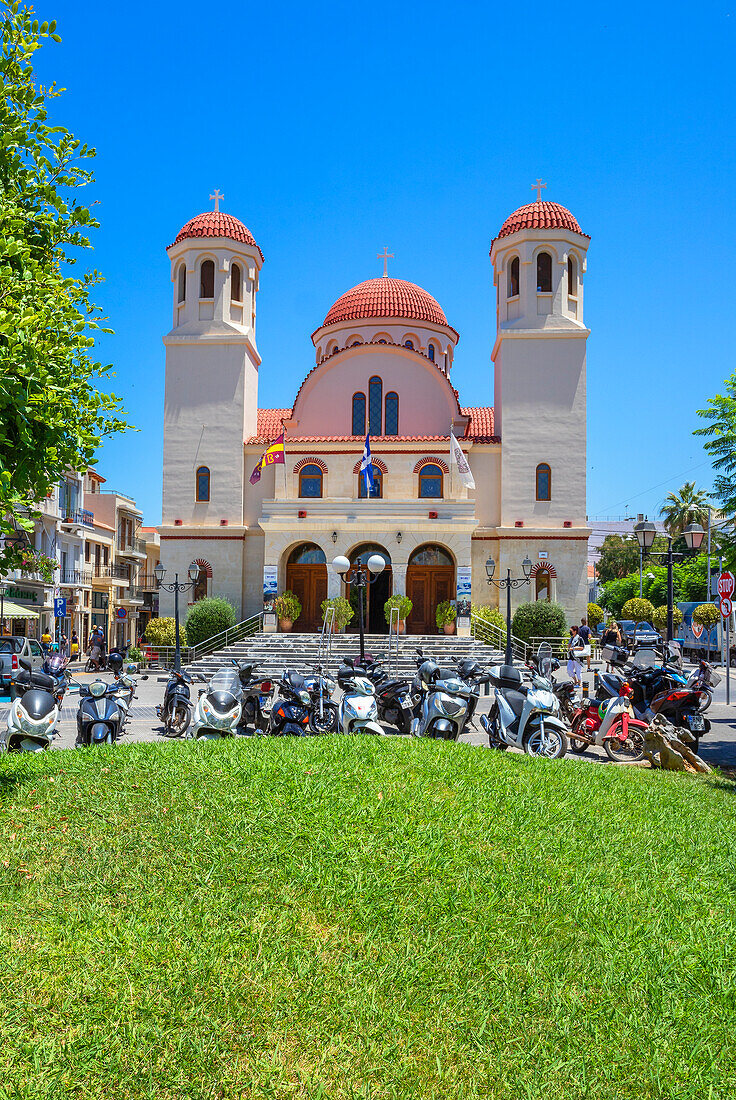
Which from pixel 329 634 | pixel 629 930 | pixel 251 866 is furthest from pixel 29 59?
pixel 329 634

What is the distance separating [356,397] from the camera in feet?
102

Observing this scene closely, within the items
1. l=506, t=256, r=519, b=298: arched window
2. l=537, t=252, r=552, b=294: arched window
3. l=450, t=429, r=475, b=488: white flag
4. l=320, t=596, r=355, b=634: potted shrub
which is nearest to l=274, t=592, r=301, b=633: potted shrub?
l=320, t=596, r=355, b=634: potted shrub

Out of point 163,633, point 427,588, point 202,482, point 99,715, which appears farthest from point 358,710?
point 202,482

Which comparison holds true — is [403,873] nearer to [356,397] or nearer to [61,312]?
[61,312]

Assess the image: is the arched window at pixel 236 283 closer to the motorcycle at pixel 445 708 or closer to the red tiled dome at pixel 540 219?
the red tiled dome at pixel 540 219

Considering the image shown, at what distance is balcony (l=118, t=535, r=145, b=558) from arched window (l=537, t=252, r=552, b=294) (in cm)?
3361

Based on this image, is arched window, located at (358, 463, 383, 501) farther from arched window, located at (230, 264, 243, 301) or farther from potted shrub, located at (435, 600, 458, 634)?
arched window, located at (230, 264, 243, 301)

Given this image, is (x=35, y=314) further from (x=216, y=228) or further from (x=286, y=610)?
(x=216, y=228)

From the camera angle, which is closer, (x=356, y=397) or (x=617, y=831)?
(x=617, y=831)

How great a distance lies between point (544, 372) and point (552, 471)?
3.76 metres

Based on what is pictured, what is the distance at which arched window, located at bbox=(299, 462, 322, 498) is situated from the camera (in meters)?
29.2

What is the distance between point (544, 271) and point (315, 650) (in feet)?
56.0

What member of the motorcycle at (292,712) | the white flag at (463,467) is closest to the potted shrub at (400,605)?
the white flag at (463,467)

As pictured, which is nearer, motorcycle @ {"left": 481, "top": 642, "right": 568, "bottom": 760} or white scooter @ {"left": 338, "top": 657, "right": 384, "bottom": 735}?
white scooter @ {"left": 338, "top": 657, "right": 384, "bottom": 735}
